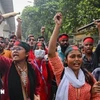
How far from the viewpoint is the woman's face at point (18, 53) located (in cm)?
359

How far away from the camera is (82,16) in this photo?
11617mm

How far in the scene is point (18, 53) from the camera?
3621 millimetres

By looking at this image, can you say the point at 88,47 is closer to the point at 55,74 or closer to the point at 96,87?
the point at 55,74

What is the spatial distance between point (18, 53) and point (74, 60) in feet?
2.70

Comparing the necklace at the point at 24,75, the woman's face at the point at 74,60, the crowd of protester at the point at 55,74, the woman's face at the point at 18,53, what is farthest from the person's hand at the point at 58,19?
the necklace at the point at 24,75

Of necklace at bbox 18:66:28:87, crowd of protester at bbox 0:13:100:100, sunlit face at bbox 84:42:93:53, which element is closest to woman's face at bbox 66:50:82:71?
crowd of protester at bbox 0:13:100:100

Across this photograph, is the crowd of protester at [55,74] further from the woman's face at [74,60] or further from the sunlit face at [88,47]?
the sunlit face at [88,47]

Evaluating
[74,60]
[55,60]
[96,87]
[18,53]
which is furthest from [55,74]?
[18,53]

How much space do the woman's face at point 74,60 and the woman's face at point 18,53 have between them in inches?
27.0

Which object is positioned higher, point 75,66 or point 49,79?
point 75,66

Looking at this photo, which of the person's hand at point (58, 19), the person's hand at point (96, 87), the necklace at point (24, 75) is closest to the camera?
the person's hand at point (96, 87)

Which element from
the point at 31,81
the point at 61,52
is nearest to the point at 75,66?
the point at 31,81

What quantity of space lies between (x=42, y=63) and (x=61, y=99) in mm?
2033

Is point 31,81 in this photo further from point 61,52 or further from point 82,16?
point 82,16
